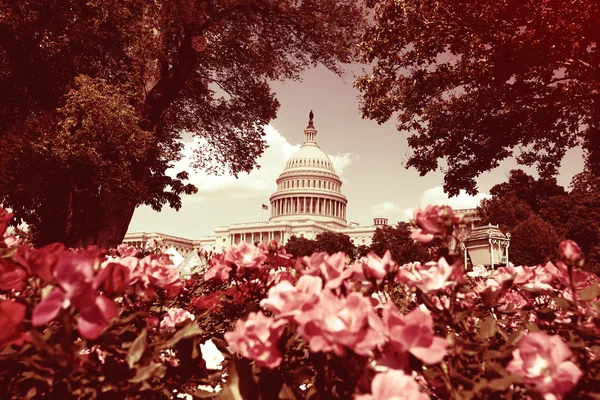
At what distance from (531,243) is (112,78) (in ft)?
113

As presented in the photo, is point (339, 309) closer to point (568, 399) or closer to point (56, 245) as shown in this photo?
point (568, 399)

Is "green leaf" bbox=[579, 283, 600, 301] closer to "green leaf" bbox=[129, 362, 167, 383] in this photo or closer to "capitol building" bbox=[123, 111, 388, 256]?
"green leaf" bbox=[129, 362, 167, 383]

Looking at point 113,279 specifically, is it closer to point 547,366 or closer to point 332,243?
point 547,366

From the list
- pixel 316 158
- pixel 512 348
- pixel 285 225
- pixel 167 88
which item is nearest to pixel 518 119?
pixel 167 88

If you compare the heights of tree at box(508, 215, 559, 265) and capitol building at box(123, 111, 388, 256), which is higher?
capitol building at box(123, 111, 388, 256)

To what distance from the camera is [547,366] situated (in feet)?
3.99

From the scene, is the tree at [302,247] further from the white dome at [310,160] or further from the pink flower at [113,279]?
the pink flower at [113,279]

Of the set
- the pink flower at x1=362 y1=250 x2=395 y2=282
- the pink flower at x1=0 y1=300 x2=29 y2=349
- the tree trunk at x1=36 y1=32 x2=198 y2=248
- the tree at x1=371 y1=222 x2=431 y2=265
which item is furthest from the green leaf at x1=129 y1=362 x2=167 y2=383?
the tree at x1=371 y1=222 x2=431 y2=265

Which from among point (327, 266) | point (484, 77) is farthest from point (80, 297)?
point (484, 77)

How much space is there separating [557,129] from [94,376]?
49.6ft

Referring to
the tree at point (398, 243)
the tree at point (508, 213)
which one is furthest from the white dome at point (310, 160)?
the tree at point (508, 213)

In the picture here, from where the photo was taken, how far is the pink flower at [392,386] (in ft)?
3.53

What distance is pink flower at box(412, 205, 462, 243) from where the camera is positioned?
1762 mm

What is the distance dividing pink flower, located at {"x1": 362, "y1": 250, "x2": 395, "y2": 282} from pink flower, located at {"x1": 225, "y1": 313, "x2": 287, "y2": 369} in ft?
1.76
